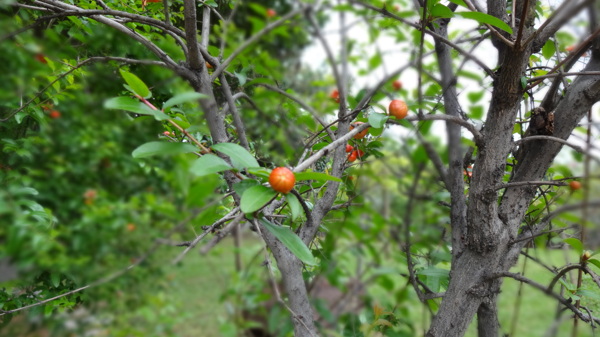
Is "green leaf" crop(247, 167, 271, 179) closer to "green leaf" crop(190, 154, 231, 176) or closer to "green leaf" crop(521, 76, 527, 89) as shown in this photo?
"green leaf" crop(190, 154, 231, 176)

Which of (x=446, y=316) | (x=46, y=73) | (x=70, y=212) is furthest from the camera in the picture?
(x=70, y=212)

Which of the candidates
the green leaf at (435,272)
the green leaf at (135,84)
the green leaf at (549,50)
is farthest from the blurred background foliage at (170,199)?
the green leaf at (549,50)

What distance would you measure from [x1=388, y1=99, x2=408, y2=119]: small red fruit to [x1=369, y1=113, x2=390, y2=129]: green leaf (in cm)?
2

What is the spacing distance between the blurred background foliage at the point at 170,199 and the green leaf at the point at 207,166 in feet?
0.07

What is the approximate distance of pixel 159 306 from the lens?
199 centimetres

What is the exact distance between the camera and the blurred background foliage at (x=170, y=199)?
66cm

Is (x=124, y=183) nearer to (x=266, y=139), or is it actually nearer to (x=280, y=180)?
(x=266, y=139)

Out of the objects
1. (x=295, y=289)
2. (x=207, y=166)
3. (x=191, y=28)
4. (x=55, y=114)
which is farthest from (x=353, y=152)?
(x=55, y=114)

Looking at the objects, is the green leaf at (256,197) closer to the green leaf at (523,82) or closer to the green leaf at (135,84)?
the green leaf at (135,84)

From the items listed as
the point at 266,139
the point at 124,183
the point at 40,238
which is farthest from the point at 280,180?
the point at 124,183

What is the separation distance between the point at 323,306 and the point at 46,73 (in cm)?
142

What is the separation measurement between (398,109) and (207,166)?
1.14ft

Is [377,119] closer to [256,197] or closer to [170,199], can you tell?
[256,197]

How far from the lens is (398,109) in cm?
73
